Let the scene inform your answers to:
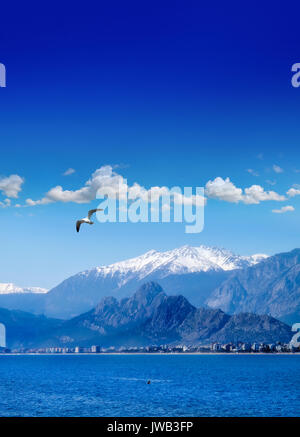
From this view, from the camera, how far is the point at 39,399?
139875 mm

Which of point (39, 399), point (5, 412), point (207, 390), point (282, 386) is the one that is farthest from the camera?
point (282, 386)

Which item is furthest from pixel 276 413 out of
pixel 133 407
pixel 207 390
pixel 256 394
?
pixel 207 390

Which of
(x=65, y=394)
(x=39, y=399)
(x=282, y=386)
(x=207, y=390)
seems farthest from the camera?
(x=282, y=386)

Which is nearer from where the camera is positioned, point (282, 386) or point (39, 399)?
point (39, 399)

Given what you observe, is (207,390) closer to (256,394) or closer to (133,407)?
(256,394)
